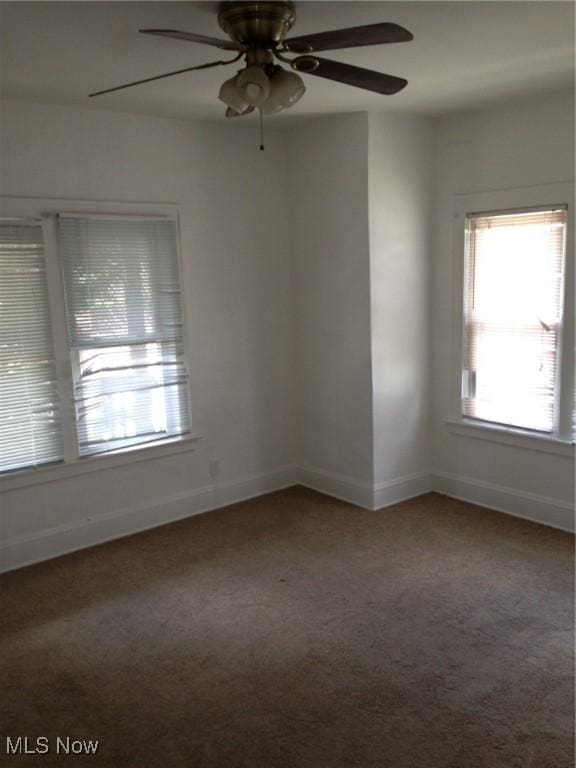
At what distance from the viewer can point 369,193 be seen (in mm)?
3986

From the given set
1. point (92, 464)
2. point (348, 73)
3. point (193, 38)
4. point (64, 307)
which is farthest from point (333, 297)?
point (193, 38)

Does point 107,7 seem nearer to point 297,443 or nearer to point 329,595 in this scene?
point 329,595

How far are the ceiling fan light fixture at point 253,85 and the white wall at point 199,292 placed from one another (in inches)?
69.3

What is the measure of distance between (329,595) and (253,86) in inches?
93.1

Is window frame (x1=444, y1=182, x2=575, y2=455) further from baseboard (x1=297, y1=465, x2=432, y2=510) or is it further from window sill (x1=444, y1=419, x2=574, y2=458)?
baseboard (x1=297, y1=465, x2=432, y2=510)

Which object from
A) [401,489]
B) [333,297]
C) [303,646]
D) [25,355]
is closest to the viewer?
[303,646]

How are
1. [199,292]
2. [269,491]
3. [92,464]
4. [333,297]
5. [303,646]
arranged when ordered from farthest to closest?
1. [269,491]
2. [333,297]
3. [199,292]
4. [92,464]
5. [303,646]

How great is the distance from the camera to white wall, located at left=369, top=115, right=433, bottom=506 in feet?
13.3

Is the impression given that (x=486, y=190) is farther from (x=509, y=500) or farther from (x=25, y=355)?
(x=25, y=355)

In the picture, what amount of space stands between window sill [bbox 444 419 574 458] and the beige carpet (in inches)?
19.1

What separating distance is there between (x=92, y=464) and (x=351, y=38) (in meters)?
2.78

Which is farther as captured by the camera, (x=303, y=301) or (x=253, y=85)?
(x=303, y=301)

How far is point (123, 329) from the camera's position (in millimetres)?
3920

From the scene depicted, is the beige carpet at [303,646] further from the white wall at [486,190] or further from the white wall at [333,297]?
the white wall at [333,297]
